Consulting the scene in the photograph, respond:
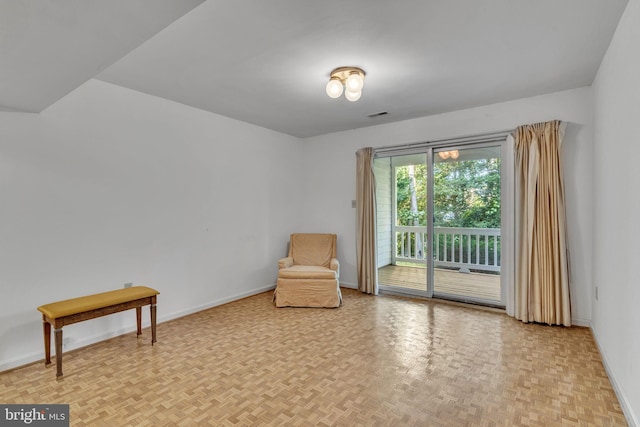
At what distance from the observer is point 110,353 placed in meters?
2.71

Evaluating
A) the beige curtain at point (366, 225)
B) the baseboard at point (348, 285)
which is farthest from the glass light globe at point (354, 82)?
the baseboard at point (348, 285)

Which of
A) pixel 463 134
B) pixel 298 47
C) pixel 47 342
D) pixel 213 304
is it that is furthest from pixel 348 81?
pixel 47 342

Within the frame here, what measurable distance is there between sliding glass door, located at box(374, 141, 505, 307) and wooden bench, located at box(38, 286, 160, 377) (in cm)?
321

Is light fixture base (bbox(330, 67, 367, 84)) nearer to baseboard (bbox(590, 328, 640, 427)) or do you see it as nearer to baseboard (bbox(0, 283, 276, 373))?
baseboard (bbox(590, 328, 640, 427))

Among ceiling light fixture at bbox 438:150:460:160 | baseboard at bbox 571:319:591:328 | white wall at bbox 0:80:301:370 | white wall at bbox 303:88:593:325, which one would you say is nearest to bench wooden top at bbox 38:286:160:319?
white wall at bbox 0:80:301:370

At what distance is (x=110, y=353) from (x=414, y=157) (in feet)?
13.9

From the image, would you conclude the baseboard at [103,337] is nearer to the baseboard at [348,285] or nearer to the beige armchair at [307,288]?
the beige armchair at [307,288]

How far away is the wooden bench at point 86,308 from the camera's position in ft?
7.57

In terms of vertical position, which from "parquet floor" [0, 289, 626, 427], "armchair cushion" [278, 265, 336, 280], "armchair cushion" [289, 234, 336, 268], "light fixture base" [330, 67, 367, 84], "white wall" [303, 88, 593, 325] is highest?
"light fixture base" [330, 67, 367, 84]

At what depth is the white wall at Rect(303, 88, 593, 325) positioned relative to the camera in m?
3.23

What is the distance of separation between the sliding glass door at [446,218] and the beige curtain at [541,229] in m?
0.36

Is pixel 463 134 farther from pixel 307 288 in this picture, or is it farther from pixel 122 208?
pixel 122 208

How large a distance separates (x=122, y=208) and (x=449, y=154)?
3.99m

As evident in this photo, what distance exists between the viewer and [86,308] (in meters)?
2.43
